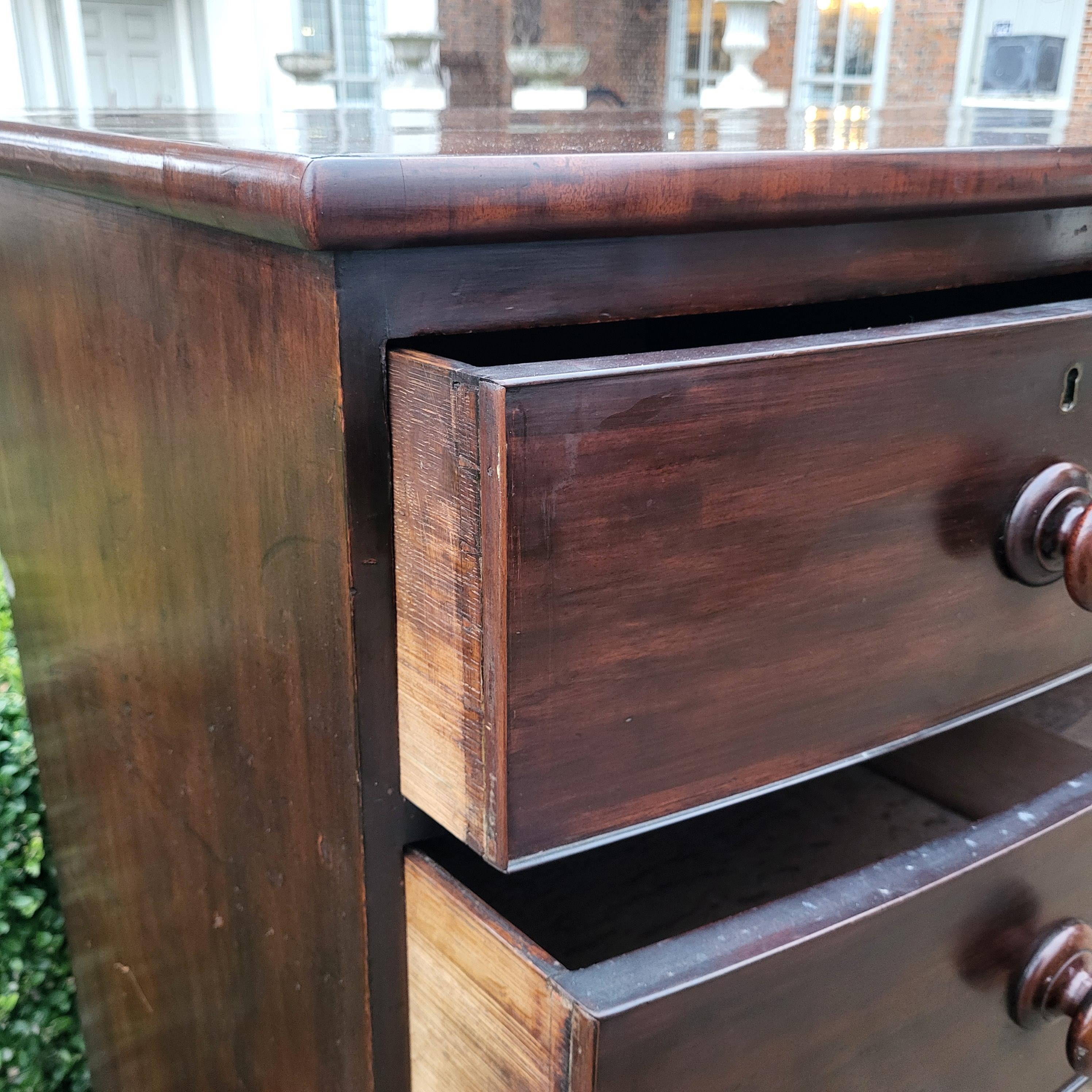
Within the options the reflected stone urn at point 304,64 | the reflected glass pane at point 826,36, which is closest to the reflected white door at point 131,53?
the reflected stone urn at point 304,64

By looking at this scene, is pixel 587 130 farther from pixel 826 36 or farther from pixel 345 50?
pixel 826 36

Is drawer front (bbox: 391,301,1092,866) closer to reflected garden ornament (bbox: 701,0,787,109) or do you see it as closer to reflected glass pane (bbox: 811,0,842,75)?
reflected garden ornament (bbox: 701,0,787,109)

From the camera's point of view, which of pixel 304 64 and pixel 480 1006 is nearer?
pixel 480 1006

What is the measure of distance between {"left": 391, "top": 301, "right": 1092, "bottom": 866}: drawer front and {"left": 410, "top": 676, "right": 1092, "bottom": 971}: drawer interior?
0.19m

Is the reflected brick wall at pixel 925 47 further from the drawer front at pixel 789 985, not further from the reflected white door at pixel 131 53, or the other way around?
the drawer front at pixel 789 985

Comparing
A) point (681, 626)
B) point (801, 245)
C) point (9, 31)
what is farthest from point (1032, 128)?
point (9, 31)

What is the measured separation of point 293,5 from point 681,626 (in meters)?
7.34

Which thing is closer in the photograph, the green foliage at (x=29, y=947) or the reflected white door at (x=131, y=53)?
the green foliage at (x=29, y=947)

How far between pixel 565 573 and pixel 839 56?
8.88 m

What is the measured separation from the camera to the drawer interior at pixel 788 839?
54 cm

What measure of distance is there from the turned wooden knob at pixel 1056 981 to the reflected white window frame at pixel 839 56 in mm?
7975

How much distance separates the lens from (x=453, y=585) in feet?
1.02

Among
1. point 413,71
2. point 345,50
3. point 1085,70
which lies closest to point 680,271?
point 413,71

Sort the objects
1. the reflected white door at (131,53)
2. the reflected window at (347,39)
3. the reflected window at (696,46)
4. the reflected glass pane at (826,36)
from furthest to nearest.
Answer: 1. the reflected window at (696,46)
2. the reflected glass pane at (826,36)
3. the reflected window at (347,39)
4. the reflected white door at (131,53)
